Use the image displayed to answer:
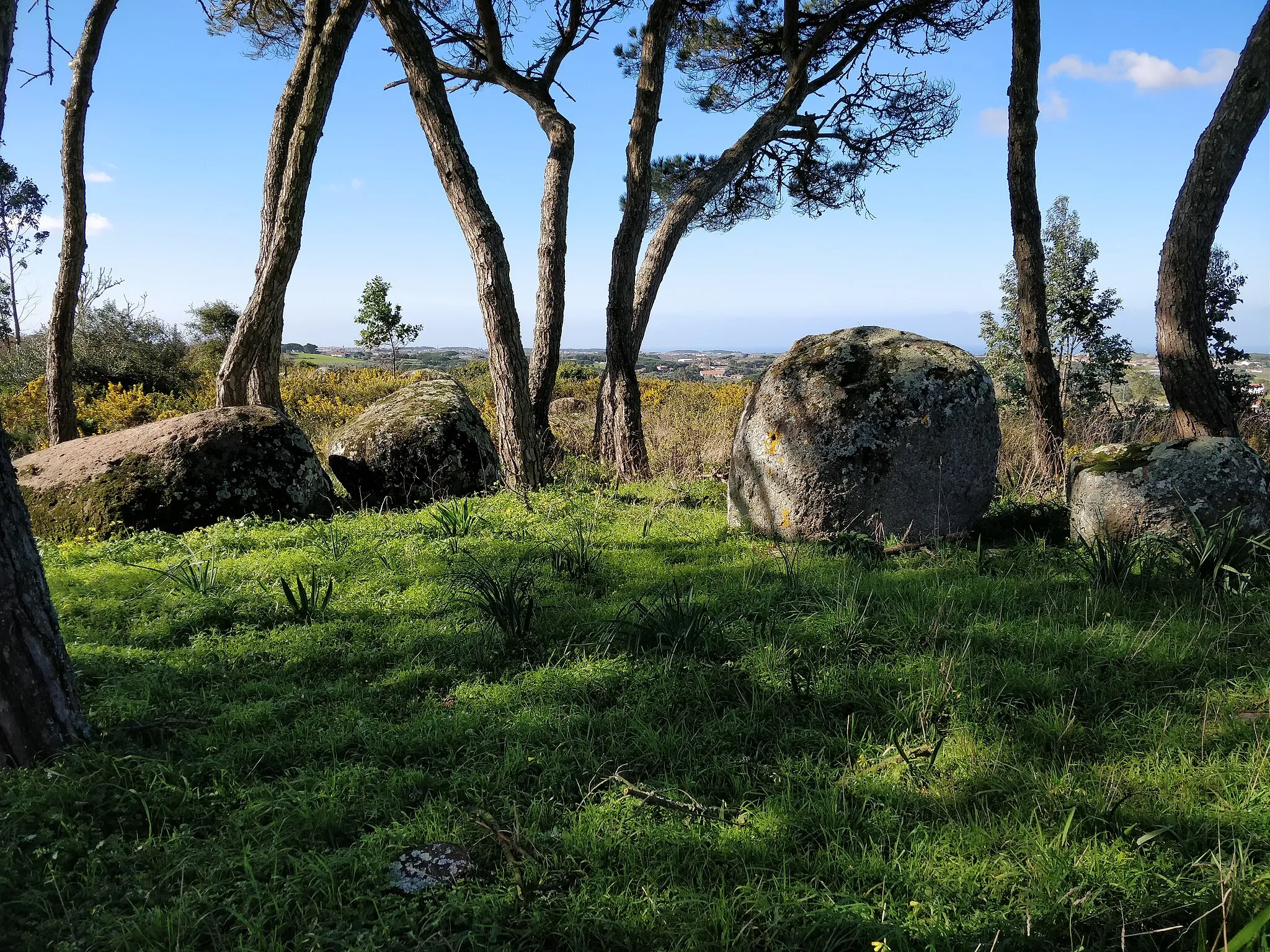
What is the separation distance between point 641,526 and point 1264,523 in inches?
177

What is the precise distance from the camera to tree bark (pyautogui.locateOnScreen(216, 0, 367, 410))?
8789mm

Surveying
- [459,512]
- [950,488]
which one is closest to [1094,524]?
[950,488]

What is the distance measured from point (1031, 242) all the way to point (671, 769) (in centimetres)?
783

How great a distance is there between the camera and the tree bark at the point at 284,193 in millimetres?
8789

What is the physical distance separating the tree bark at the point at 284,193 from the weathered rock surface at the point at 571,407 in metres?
6.67

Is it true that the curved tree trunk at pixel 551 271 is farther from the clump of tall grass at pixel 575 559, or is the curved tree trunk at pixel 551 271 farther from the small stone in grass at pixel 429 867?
the small stone in grass at pixel 429 867

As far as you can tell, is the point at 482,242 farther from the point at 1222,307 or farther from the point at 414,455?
the point at 1222,307

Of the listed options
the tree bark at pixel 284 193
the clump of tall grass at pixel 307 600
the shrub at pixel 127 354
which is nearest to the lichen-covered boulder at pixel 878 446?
the clump of tall grass at pixel 307 600

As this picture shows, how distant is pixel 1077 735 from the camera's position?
9.83 ft

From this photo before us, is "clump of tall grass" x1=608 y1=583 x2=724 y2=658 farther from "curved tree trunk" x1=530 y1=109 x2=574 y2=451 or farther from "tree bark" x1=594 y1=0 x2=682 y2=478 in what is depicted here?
"curved tree trunk" x1=530 y1=109 x2=574 y2=451

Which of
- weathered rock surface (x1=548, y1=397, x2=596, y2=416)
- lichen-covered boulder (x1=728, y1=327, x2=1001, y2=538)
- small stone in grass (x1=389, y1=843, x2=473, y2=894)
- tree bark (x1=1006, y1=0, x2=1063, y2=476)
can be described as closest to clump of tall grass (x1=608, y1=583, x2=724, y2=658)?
small stone in grass (x1=389, y1=843, x2=473, y2=894)

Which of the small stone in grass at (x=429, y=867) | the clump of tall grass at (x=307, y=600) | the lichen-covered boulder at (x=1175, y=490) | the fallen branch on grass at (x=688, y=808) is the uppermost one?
the lichen-covered boulder at (x=1175, y=490)

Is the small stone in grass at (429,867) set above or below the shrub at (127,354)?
below

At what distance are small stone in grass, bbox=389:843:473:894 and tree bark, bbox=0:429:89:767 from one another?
167 centimetres
